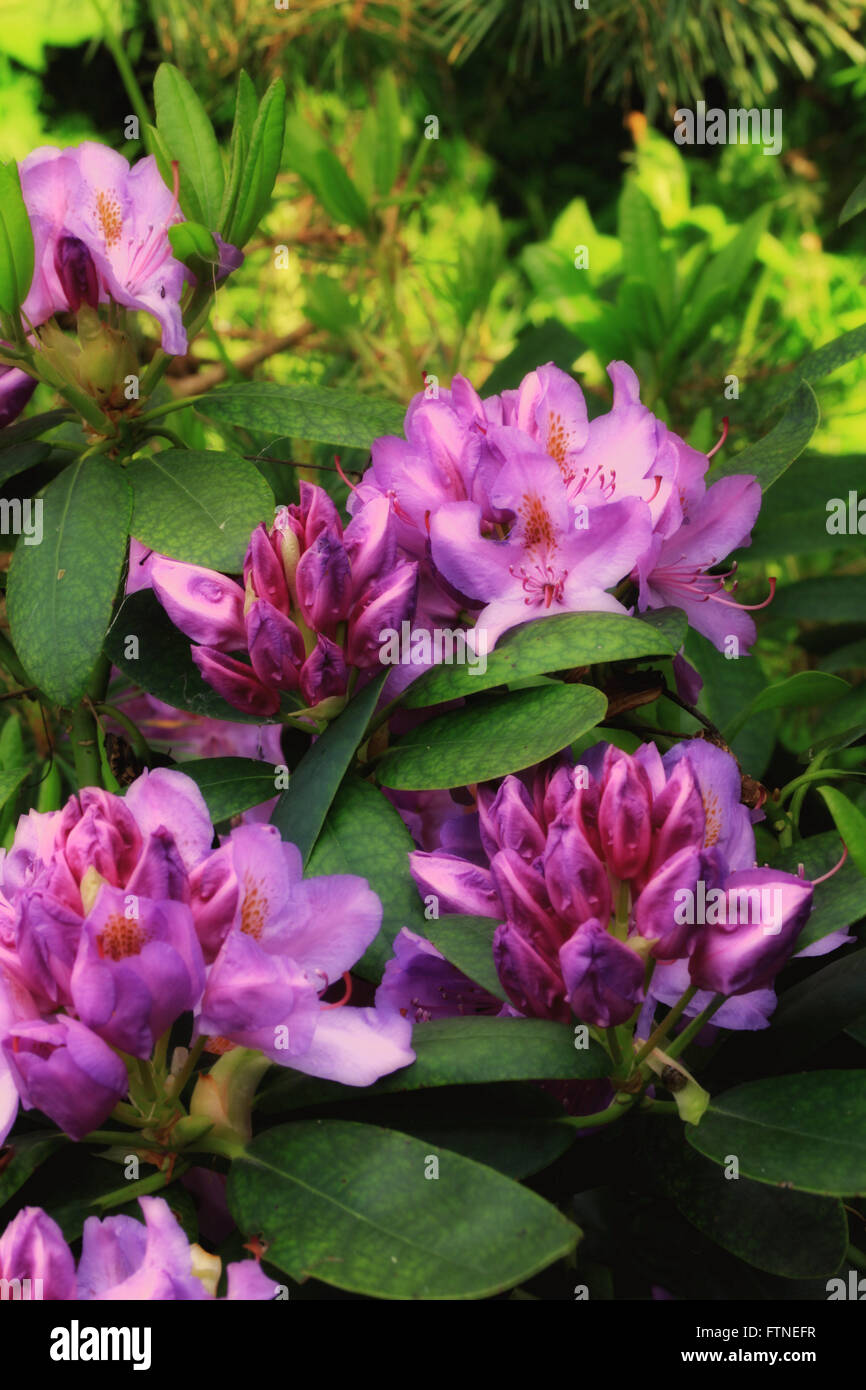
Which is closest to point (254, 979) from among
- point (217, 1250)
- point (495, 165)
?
point (217, 1250)

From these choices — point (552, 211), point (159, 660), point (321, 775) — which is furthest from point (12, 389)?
point (552, 211)

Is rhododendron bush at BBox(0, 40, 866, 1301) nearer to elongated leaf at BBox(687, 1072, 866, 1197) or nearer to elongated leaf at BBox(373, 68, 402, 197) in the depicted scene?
elongated leaf at BBox(687, 1072, 866, 1197)

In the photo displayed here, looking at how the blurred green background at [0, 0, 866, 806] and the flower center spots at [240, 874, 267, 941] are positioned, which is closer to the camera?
the flower center spots at [240, 874, 267, 941]

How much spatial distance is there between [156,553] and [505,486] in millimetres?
188

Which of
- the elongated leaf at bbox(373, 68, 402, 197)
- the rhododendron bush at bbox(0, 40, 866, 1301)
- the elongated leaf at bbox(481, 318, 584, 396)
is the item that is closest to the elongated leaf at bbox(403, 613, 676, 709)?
the rhododendron bush at bbox(0, 40, 866, 1301)

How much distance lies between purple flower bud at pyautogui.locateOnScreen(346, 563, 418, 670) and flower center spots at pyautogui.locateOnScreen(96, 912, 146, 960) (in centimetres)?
19

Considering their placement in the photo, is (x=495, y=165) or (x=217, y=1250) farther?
(x=495, y=165)

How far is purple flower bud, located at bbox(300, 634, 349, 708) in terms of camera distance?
576 mm

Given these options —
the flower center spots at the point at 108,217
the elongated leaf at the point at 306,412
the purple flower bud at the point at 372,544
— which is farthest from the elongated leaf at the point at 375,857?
the flower center spots at the point at 108,217

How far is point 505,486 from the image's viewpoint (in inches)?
22.6

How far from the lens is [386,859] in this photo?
557 mm

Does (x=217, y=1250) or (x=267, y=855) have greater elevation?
(x=267, y=855)

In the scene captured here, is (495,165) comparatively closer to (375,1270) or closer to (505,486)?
(505,486)

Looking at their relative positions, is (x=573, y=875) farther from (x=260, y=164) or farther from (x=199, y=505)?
(x=260, y=164)
